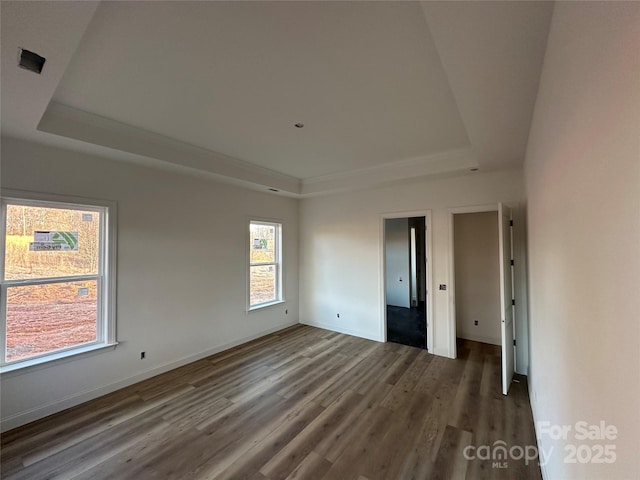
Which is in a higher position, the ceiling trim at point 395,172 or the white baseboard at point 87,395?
the ceiling trim at point 395,172

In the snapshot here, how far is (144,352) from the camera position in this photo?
11.0ft

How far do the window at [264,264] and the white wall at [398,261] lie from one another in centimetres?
309

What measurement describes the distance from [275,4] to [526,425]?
12.4 ft

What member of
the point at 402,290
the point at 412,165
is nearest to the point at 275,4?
the point at 412,165

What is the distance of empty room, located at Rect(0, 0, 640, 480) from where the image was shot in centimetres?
97

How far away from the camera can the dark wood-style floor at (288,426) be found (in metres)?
2.02

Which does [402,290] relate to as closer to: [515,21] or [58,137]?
[515,21]

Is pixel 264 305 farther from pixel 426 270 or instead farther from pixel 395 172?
pixel 395 172

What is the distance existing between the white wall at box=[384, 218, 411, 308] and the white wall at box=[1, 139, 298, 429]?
3.79m

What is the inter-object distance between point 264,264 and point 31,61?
12.7 ft

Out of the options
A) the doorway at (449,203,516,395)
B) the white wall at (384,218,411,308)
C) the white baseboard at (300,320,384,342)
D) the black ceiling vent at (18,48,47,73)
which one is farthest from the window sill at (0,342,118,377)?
the white wall at (384,218,411,308)

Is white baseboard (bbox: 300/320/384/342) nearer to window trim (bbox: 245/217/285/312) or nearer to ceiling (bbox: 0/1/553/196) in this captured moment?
window trim (bbox: 245/217/285/312)

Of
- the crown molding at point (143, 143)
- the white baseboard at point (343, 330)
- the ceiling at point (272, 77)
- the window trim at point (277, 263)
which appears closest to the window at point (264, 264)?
the window trim at point (277, 263)

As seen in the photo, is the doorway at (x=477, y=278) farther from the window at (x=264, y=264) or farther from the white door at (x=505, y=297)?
the window at (x=264, y=264)
